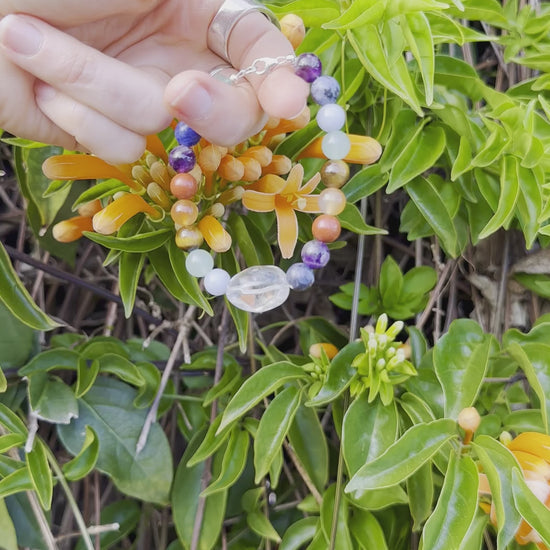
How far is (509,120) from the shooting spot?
0.69 metres

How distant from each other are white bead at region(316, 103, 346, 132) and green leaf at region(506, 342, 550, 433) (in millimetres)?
321

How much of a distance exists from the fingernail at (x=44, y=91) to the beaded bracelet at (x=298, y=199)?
10 centimetres

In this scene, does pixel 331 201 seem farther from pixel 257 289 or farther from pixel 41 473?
pixel 41 473

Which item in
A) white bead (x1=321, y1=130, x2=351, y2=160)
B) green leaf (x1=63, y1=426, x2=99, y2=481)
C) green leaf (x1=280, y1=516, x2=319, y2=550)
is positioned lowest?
green leaf (x1=280, y1=516, x2=319, y2=550)

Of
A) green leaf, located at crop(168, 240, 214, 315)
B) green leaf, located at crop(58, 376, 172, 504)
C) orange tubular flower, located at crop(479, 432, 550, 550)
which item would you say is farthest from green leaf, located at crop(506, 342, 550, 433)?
green leaf, located at crop(58, 376, 172, 504)

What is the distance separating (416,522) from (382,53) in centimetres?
50

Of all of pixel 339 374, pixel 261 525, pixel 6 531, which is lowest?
pixel 261 525

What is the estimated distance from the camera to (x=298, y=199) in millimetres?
579

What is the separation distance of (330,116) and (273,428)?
1.11ft

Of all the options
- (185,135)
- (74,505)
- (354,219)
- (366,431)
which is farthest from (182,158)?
(74,505)

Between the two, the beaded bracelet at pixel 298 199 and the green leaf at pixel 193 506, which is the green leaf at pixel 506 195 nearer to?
the beaded bracelet at pixel 298 199

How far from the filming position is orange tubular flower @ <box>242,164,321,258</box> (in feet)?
1.86

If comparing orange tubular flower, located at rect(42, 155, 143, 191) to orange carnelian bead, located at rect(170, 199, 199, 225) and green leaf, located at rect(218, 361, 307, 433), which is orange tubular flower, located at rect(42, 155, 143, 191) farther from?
green leaf, located at rect(218, 361, 307, 433)

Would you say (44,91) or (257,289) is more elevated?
(44,91)
